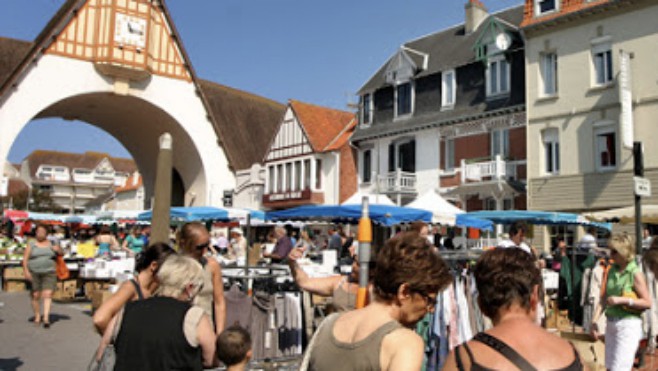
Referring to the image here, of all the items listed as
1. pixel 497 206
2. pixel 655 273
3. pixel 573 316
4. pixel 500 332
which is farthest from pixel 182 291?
pixel 497 206

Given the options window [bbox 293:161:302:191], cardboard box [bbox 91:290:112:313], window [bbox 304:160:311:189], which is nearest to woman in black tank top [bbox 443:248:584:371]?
cardboard box [bbox 91:290:112:313]

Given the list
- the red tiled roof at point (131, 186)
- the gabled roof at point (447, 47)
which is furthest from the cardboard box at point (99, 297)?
the red tiled roof at point (131, 186)

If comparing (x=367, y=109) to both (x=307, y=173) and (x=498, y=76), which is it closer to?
(x=307, y=173)

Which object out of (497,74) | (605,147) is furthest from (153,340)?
(497,74)

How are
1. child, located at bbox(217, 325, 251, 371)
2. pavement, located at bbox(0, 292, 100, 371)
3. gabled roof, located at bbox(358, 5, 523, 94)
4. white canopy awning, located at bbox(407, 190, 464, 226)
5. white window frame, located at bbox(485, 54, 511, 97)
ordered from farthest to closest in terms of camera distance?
gabled roof, located at bbox(358, 5, 523, 94)
white window frame, located at bbox(485, 54, 511, 97)
white canopy awning, located at bbox(407, 190, 464, 226)
pavement, located at bbox(0, 292, 100, 371)
child, located at bbox(217, 325, 251, 371)

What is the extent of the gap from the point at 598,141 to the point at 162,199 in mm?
17366

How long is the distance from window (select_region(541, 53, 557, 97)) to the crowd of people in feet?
59.3

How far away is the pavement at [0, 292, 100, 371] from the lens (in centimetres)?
791

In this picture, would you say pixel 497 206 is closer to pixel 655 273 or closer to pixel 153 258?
pixel 655 273

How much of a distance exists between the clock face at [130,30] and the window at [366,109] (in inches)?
505

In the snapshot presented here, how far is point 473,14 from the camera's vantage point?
28.4 meters

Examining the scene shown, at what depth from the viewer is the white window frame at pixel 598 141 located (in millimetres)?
20078

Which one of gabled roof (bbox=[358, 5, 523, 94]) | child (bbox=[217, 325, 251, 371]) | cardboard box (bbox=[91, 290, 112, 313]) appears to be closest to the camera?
child (bbox=[217, 325, 251, 371])

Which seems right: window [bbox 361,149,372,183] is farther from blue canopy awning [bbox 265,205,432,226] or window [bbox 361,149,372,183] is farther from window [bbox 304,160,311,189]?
blue canopy awning [bbox 265,205,432,226]
